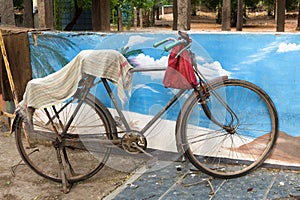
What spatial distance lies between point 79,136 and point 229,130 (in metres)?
1.42

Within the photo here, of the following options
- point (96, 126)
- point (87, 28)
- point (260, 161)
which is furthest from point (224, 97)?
point (87, 28)

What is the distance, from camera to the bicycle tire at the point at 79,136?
379cm

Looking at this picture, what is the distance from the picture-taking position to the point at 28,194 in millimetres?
3773

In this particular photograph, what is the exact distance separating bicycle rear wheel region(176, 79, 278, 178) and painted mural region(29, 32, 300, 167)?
12cm

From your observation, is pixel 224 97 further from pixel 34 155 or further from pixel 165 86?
pixel 34 155

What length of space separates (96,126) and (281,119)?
1.72 m

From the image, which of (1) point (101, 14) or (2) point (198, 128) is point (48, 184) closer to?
(2) point (198, 128)

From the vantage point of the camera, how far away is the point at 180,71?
367cm

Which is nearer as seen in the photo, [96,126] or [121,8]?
[96,126]

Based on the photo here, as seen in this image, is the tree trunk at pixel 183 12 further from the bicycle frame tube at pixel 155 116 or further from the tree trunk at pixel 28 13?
the tree trunk at pixel 28 13

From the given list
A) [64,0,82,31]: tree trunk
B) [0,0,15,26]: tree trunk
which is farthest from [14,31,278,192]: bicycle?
[64,0,82,31]: tree trunk

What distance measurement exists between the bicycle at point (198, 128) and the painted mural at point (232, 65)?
0.42ft

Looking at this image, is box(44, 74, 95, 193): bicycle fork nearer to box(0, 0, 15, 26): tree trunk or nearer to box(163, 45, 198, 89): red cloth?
box(163, 45, 198, 89): red cloth

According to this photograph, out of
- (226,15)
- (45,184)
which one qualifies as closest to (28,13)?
(226,15)
